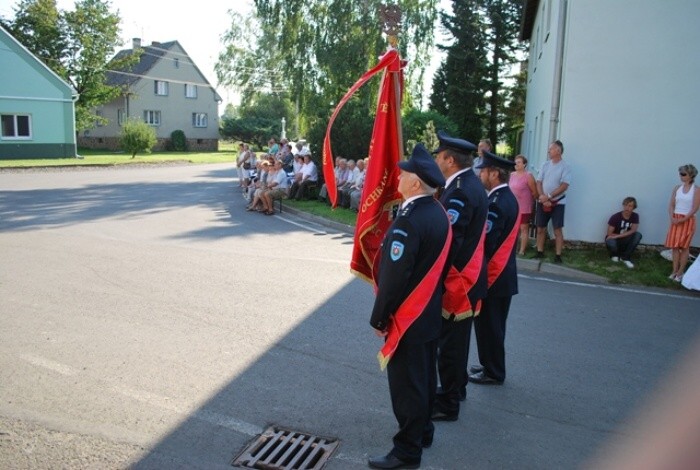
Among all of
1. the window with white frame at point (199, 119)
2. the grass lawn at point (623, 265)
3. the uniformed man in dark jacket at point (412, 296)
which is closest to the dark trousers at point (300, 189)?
the grass lawn at point (623, 265)

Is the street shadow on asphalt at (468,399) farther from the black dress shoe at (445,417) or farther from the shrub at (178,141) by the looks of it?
the shrub at (178,141)

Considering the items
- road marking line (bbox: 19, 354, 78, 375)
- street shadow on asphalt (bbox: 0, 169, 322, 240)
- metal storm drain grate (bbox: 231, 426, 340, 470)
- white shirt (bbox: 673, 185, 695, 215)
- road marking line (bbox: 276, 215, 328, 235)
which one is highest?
white shirt (bbox: 673, 185, 695, 215)

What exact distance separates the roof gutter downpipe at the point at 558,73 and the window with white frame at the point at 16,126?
33.7 metres

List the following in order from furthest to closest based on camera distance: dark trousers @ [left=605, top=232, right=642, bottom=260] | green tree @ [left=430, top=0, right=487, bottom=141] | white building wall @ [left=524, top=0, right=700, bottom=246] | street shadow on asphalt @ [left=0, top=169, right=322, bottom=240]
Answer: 1. green tree @ [left=430, top=0, right=487, bottom=141]
2. street shadow on asphalt @ [left=0, top=169, right=322, bottom=240]
3. white building wall @ [left=524, top=0, right=700, bottom=246]
4. dark trousers @ [left=605, top=232, right=642, bottom=260]

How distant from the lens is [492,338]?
5.27 metres

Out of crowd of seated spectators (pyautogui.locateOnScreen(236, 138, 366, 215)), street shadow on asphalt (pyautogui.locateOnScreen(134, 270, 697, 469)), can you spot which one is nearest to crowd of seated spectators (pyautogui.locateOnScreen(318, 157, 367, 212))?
crowd of seated spectators (pyautogui.locateOnScreen(236, 138, 366, 215))

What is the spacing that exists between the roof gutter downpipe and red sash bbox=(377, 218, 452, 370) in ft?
30.1

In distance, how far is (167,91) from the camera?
2109 inches

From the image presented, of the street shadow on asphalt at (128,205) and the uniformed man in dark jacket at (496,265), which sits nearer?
the uniformed man in dark jacket at (496,265)

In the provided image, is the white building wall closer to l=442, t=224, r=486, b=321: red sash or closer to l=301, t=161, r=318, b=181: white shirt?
l=442, t=224, r=486, b=321: red sash

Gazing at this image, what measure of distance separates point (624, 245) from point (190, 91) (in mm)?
50943

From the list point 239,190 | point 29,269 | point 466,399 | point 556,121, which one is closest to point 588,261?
point 556,121

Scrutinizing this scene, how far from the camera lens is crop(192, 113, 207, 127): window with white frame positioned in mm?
55438

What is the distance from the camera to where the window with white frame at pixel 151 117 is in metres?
51.9
